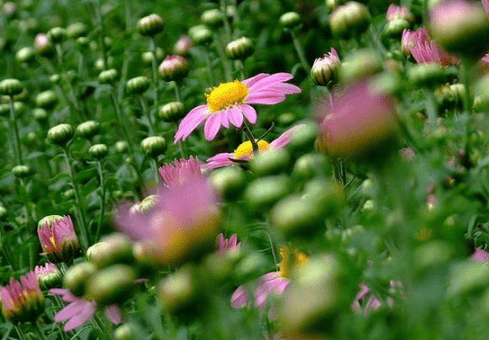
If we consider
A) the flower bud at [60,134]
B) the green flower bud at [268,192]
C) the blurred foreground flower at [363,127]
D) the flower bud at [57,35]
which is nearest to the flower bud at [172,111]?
the flower bud at [60,134]

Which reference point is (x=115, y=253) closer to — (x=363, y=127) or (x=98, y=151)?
(x=363, y=127)

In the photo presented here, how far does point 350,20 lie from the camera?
3.59 ft

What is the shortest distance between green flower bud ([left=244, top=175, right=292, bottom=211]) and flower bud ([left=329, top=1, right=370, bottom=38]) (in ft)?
1.09

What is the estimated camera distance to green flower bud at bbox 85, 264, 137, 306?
816mm

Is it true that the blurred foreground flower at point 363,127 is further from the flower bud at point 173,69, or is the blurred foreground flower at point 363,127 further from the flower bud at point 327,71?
the flower bud at point 173,69

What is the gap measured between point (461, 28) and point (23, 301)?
0.71 metres

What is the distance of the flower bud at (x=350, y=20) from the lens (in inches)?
42.9

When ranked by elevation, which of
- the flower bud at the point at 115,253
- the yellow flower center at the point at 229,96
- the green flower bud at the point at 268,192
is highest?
the green flower bud at the point at 268,192

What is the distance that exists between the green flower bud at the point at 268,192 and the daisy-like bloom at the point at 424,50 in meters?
0.49

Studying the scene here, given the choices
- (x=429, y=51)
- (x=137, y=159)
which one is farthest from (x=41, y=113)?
(x=429, y=51)

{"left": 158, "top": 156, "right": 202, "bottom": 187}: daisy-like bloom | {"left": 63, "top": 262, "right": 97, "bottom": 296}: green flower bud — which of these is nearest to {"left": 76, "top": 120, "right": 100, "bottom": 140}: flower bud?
{"left": 158, "top": 156, "right": 202, "bottom": 187}: daisy-like bloom

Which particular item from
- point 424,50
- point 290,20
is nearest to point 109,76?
point 290,20

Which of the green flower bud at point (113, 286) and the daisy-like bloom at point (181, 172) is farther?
the daisy-like bloom at point (181, 172)

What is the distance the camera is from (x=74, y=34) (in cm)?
255
